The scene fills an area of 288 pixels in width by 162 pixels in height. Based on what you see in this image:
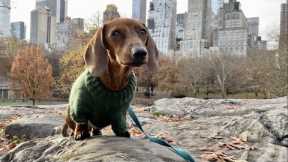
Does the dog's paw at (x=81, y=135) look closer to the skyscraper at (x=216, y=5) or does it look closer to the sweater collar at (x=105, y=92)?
the sweater collar at (x=105, y=92)

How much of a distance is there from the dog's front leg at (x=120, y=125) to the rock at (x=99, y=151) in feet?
0.31

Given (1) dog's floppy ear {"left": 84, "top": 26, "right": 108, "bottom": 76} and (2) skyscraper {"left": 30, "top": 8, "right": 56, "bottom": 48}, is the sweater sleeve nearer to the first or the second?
(1) dog's floppy ear {"left": 84, "top": 26, "right": 108, "bottom": 76}

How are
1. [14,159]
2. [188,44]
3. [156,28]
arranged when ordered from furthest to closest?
1. [188,44]
2. [156,28]
3. [14,159]

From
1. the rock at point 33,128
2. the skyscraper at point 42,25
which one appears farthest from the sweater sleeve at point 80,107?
the skyscraper at point 42,25

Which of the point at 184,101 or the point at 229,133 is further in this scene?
the point at 184,101

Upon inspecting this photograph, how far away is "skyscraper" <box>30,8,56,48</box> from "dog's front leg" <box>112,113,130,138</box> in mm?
63309

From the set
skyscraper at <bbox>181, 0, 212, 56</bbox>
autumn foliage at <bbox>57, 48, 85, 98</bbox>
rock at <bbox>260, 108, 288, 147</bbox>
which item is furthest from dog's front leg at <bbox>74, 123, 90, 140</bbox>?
skyscraper at <bbox>181, 0, 212, 56</bbox>

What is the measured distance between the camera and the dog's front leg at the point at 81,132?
2.74 m

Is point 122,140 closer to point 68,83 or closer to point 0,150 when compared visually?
point 0,150

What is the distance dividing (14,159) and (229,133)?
265 centimetres

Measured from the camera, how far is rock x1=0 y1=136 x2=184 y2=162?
2.32 m

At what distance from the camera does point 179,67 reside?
119 ft

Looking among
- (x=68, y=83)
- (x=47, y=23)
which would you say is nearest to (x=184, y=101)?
(x=68, y=83)

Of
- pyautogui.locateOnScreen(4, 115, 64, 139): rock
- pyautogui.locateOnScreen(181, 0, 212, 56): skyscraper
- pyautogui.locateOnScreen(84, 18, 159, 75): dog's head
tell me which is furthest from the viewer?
pyautogui.locateOnScreen(181, 0, 212, 56): skyscraper
